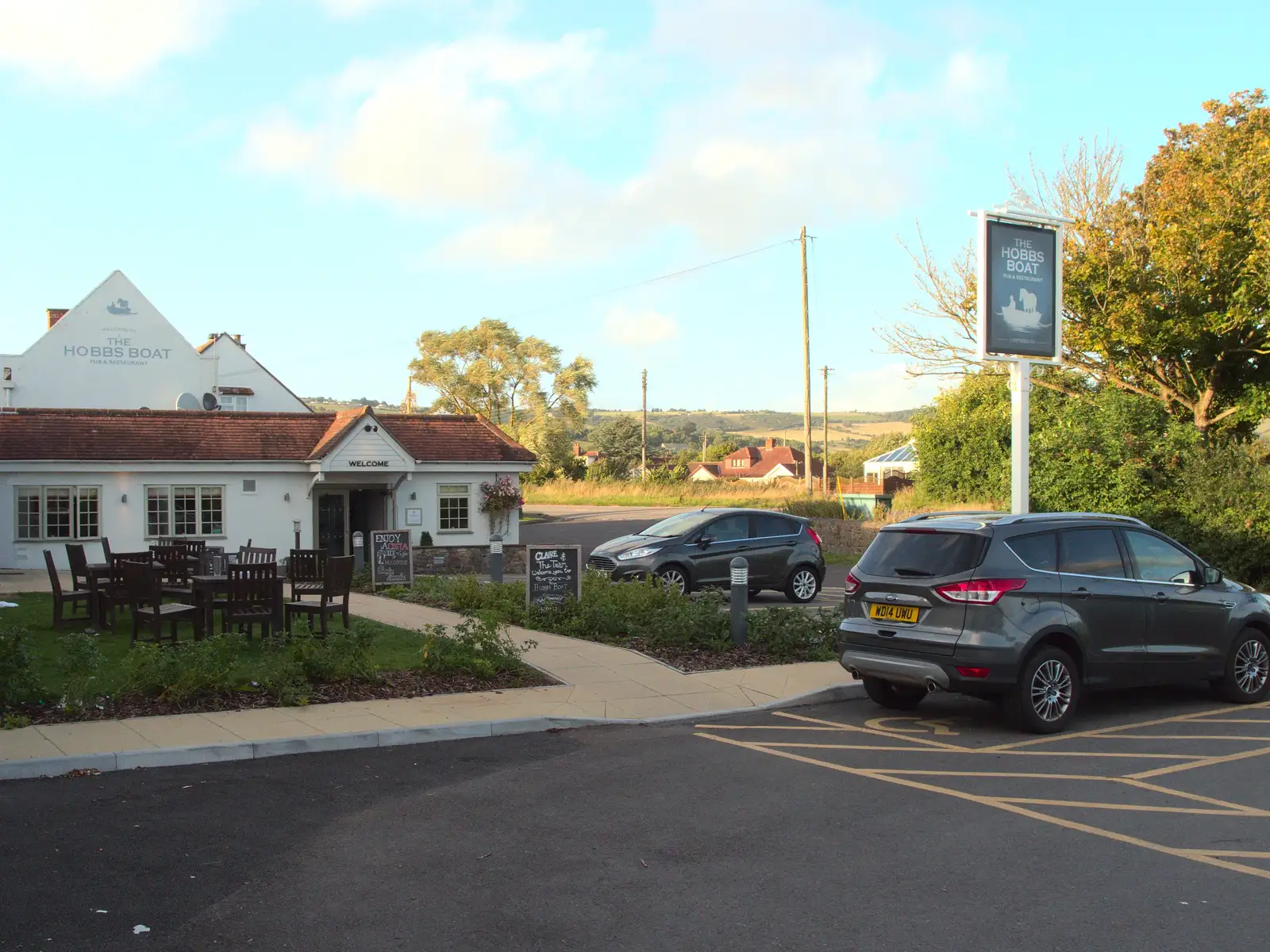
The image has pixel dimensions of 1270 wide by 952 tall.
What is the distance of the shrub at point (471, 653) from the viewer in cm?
1078

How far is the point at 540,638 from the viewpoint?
44.2ft

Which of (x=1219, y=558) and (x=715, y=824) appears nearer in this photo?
(x=715, y=824)

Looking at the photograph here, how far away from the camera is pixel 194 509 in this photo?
25641 millimetres

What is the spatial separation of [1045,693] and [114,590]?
1013cm

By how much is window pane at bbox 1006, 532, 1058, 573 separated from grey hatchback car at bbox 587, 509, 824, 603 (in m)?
8.94

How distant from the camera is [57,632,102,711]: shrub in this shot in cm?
877

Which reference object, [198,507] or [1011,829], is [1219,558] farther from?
[198,507]

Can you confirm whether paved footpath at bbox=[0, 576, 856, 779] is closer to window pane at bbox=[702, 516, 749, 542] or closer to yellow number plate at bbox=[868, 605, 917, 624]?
yellow number plate at bbox=[868, 605, 917, 624]

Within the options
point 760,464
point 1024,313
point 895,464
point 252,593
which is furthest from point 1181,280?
point 760,464

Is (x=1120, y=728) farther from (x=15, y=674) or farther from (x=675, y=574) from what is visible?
(x=675, y=574)

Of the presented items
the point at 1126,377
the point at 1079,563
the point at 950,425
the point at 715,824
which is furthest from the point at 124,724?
the point at 950,425

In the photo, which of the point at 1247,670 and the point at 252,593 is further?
the point at 252,593

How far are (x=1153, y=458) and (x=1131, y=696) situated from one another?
44.9ft

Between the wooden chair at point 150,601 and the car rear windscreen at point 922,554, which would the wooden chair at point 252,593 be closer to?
the wooden chair at point 150,601
